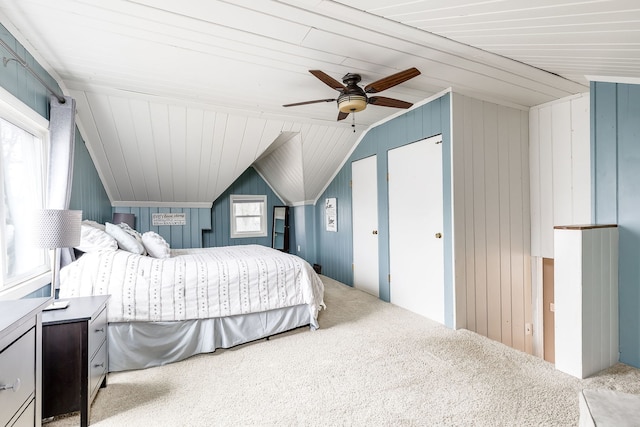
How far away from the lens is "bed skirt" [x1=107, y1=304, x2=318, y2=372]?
2242mm

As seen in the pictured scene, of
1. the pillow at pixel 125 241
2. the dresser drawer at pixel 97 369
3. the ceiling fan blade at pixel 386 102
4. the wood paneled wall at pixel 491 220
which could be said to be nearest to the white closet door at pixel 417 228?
the wood paneled wall at pixel 491 220

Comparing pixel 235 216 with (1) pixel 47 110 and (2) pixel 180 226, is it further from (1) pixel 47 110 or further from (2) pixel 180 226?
(1) pixel 47 110

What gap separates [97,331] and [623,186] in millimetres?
3707

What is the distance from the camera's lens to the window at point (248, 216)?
5.95 meters

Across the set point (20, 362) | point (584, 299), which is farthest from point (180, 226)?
point (584, 299)

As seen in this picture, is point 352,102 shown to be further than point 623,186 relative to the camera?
Yes

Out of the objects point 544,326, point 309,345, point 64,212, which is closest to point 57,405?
point 64,212

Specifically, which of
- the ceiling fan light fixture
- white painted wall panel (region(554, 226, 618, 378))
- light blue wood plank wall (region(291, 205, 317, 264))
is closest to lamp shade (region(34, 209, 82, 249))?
the ceiling fan light fixture

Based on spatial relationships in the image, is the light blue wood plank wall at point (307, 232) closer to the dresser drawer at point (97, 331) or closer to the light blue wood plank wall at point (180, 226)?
the light blue wood plank wall at point (180, 226)

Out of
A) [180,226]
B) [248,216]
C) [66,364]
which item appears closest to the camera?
[66,364]

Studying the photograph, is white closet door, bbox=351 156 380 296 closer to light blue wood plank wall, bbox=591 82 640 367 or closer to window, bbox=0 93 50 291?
light blue wood plank wall, bbox=591 82 640 367

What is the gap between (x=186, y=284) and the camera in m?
2.41

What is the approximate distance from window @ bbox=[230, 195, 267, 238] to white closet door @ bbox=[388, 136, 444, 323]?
122 inches

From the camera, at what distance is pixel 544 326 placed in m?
3.43
